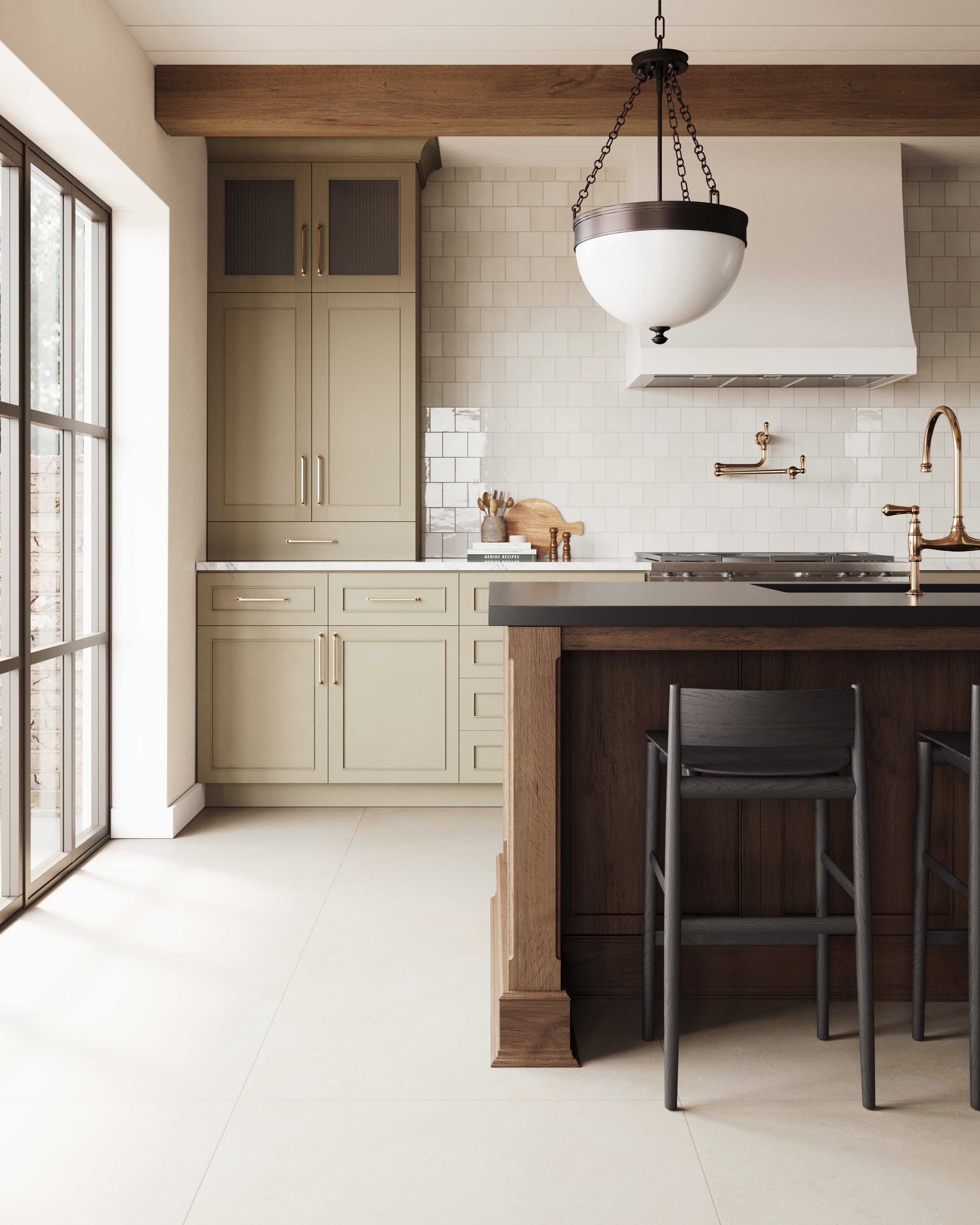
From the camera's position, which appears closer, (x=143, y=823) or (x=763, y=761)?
(x=763, y=761)

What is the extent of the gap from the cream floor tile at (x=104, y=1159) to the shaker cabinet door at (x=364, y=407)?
277 cm

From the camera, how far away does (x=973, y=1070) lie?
6.26 ft

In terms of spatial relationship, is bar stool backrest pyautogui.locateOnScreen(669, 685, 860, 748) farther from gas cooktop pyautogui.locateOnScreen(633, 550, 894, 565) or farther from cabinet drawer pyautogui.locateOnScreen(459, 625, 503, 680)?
gas cooktop pyautogui.locateOnScreen(633, 550, 894, 565)

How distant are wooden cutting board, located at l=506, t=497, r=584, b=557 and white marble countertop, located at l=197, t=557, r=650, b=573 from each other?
0.52 meters

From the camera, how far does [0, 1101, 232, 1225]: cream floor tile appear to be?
160 cm

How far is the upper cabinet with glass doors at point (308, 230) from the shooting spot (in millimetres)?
4242

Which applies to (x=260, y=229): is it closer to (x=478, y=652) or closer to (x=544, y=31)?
(x=544, y=31)

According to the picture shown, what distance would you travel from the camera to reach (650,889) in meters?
2.10

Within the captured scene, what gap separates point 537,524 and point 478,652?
2.88 feet

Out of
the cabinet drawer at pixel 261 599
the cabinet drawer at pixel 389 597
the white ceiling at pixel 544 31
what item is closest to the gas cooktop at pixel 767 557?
the cabinet drawer at pixel 389 597

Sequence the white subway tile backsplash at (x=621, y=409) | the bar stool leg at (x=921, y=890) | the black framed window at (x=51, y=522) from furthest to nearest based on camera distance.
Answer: the white subway tile backsplash at (x=621, y=409), the black framed window at (x=51, y=522), the bar stool leg at (x=921, y=890)

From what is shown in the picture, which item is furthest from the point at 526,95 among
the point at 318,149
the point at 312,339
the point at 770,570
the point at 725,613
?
the point at 725,613

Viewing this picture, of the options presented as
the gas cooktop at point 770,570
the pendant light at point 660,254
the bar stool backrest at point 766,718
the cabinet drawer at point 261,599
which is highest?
the pendant light at point 660,254

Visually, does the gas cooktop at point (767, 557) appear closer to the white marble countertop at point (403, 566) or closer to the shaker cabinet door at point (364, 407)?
the white marble countertop at point (403, 566)
